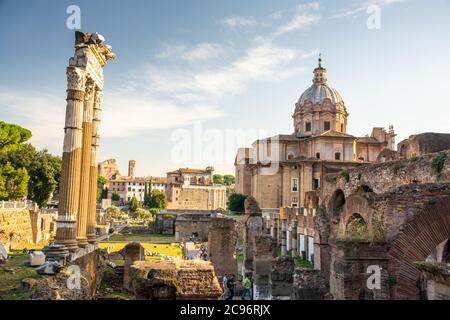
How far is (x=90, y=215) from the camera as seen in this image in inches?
521

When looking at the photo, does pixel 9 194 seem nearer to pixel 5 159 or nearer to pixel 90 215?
pixel 5 159

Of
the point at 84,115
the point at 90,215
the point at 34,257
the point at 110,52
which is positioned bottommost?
the point at 34,257

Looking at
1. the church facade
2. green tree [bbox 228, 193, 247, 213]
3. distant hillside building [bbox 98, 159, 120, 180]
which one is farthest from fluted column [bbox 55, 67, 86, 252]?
distant hillside building [bbox 98, 159, 120, 180]

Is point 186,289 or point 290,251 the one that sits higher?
point 186,289

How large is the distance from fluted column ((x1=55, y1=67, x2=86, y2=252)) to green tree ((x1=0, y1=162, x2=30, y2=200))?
17.6 metres

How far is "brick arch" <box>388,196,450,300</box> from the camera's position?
6160 millimetres

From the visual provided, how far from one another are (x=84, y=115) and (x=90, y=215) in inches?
140

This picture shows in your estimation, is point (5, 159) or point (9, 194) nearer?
point (9, 194)

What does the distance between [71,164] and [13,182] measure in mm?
18288

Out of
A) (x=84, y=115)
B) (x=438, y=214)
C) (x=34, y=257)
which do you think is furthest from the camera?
(x=84, y=115)

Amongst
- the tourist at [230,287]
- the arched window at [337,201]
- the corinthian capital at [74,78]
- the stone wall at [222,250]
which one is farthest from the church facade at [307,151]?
the corinthian capital at [74,78]

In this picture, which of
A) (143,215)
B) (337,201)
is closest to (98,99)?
(337,201)

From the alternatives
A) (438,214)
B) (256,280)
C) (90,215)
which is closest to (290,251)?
(256,280)
